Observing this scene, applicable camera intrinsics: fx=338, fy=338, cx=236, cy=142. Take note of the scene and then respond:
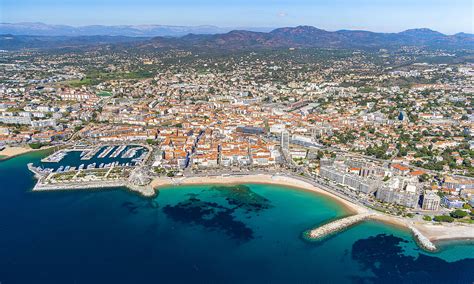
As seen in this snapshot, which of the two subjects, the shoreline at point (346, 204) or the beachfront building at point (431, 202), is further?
the beachfront building at point (431, 202)

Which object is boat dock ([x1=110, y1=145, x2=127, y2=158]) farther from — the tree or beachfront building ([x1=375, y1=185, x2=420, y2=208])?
the tree

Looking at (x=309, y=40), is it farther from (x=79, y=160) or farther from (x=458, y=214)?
(x=458, y=214)

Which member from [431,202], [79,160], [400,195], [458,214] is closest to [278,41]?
[79,160]

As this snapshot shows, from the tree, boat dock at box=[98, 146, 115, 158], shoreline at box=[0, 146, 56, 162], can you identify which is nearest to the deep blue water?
boat dock at box=[98, 146, 115, 158]

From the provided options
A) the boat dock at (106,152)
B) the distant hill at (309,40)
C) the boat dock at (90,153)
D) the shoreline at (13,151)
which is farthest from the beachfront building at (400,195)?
the distant hill at (309,40)

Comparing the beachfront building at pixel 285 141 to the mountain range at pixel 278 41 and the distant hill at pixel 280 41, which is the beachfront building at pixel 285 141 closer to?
the mountain range at pixel 278 41
